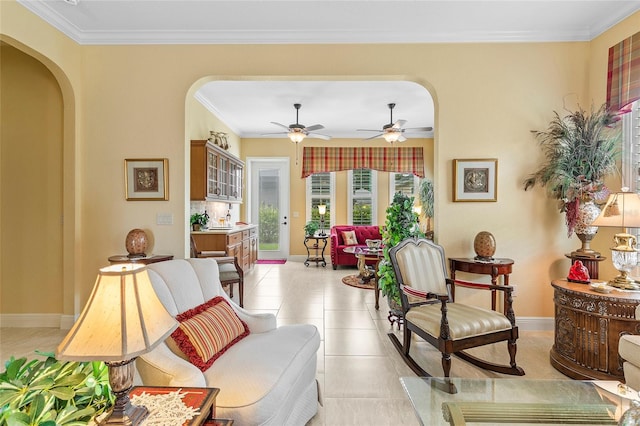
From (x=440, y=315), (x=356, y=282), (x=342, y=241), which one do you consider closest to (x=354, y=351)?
(x=440, y=315)

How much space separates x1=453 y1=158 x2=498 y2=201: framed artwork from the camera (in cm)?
330

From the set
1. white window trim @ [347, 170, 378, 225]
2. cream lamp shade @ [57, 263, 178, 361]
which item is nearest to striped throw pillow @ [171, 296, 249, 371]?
cream lamp shade @ [57, 263, 178, 361]

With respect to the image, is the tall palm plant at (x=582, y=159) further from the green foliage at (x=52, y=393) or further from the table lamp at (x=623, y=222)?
the green foliage at (x=52, y=393)

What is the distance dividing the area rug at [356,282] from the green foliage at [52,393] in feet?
14.4

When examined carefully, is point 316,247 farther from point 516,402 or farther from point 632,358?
point 516,402

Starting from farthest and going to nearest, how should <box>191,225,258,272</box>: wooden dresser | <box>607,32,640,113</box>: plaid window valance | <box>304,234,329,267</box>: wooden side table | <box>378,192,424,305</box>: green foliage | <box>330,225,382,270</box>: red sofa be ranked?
<box>304,234,329,267</box>: wooden side table
<box>330,225,382,270</box>: red sofa
<box>191,225,258,272</box>: wooden dresser
<box>378,192,424,305</box>: green foliage
<box>607,32,640,113</box>: plaid window valance

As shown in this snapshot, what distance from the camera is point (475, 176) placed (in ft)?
10.8

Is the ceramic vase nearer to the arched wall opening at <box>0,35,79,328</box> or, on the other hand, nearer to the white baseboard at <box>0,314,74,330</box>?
the arched wall opening at <box>0,35,79,328</box>

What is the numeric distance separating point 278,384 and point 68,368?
→ 859 millimetres

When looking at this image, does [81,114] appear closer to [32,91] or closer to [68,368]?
[32,91]

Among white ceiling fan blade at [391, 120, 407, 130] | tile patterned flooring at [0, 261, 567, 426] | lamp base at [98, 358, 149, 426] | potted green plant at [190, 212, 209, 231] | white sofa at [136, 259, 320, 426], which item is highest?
white ceiling fan blade at [391, 120, 407, 130]

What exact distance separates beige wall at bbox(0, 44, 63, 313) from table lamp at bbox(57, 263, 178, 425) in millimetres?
3317

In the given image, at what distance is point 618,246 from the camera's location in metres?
2.47

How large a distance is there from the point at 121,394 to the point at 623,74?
4.25 metres
